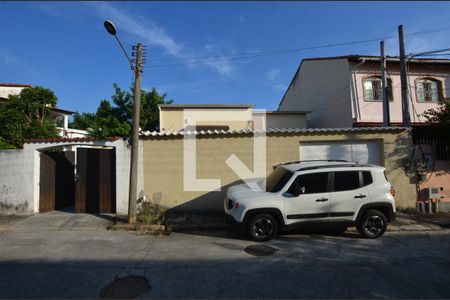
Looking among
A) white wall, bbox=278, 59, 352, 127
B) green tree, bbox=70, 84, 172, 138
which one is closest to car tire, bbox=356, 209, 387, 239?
white wall, bbox=278, 59, 352, 127

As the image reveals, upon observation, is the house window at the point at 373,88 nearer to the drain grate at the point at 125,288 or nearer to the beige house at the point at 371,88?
the beige house at the point at 371,88

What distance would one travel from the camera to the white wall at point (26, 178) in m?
8.91

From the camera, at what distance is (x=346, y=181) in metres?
6.62

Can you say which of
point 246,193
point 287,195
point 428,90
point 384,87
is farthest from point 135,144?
point 428,90

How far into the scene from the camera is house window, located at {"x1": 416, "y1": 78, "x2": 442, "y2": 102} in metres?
16.2

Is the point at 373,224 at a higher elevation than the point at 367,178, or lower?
lower

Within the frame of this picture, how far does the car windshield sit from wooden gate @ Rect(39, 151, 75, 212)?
7.12 meters

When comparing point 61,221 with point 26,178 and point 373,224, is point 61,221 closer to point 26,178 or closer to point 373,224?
point 26,178

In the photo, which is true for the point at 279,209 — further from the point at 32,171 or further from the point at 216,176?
the point at 32,171

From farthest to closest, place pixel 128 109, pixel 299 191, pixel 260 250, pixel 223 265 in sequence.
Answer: pixel 128 109 → pixel 299 191 → pixel 260 250 → pixel 223 265

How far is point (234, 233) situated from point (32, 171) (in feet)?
21.6

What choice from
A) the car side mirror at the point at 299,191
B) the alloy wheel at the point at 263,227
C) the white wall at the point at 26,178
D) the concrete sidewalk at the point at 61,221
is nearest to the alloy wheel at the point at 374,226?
the car side mirror at the point at 299,191

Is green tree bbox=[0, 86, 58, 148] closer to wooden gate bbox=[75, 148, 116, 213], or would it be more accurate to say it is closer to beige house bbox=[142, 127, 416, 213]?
wooden gate bbox=[75, 148, 116, 213]

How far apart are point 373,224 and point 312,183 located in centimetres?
175
